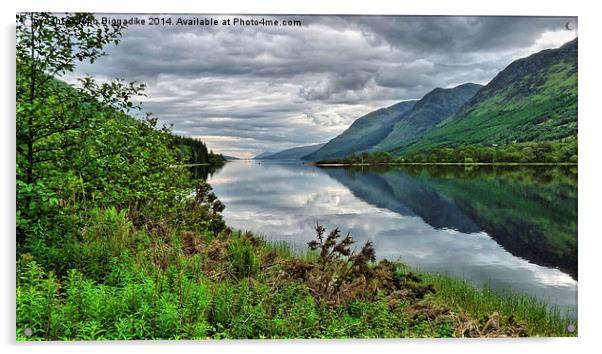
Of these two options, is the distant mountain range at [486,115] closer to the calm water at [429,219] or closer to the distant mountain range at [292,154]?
the distant mountain range at [292,154]

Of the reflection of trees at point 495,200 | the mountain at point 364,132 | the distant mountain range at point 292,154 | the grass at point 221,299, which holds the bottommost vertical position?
the grass at point 221,299

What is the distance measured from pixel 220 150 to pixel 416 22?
175 inches

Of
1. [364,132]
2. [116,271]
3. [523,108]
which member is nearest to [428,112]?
[364,132]

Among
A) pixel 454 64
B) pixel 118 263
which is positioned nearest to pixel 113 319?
pixel 118 263

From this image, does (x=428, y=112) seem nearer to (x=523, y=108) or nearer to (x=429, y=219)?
(x=429, y=219)

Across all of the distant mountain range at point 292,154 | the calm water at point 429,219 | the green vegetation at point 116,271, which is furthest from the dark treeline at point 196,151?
the green vegetation at point 116,271

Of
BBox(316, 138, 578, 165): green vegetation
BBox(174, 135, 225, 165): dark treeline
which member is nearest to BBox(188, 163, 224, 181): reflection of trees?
BBox(174, 135, 225, 165): dark treeline

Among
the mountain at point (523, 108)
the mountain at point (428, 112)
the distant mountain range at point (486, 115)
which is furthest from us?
the mountain at point (428, 112)

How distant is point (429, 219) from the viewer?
10297 mm

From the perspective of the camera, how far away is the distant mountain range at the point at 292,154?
8.81 m

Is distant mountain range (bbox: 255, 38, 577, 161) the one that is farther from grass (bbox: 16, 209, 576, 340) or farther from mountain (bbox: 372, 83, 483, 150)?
grass (bbox: 16, 209, 576, 340)

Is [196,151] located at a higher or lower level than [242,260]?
higher

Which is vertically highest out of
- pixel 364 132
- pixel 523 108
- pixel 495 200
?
pixel 523 108

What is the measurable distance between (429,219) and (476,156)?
2.23 meters
